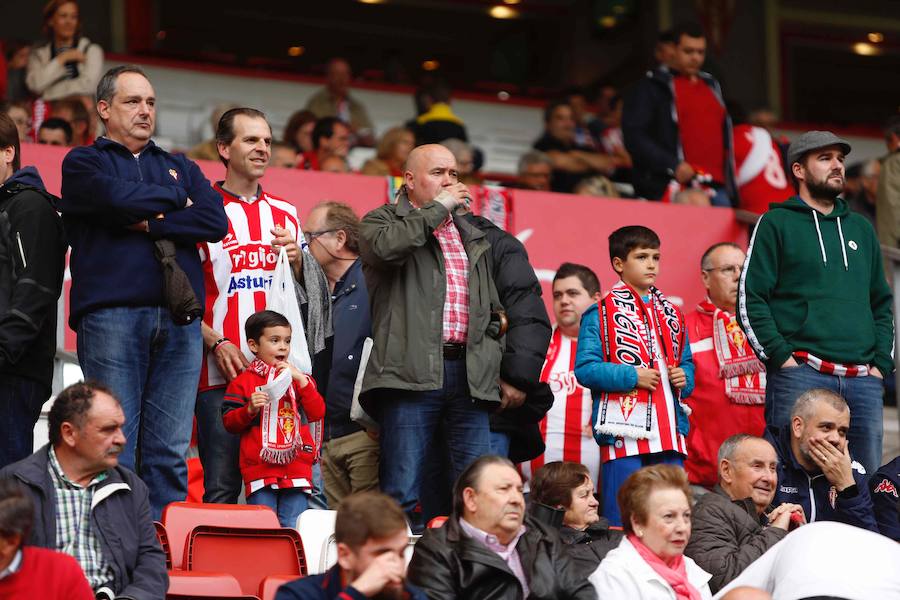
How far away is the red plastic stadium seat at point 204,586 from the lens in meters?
5.88

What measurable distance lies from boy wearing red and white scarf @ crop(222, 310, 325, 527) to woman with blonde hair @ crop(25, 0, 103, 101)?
18.1 ft

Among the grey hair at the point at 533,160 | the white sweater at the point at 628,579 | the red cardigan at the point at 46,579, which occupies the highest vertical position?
the grey hair at the point at 533,160

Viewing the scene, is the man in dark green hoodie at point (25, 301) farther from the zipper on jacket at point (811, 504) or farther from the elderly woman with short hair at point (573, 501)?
the zipper on jacket at point (811, 504)

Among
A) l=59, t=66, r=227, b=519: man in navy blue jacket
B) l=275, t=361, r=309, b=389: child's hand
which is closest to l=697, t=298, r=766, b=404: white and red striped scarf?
l=275, t=361, r=309, b=389: child's hand

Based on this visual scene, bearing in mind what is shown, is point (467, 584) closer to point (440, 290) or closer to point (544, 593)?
point (544, 593)

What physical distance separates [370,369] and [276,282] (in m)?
0.66

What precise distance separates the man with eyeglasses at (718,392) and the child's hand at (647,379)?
1390 millimetres

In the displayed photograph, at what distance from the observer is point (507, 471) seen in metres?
6.14

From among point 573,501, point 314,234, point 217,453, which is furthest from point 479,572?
point 314,234

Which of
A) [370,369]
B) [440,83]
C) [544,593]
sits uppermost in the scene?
[440,83]

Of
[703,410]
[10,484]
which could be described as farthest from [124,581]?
[703,410]

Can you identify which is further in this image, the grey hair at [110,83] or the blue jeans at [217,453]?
the blue jeans at [217,453]

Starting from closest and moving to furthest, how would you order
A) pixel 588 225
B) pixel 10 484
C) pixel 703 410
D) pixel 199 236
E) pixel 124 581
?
pixel 10 484 < pixel 124 581 < pixel 199 236 < pixel 703 410 < pixel 588 225

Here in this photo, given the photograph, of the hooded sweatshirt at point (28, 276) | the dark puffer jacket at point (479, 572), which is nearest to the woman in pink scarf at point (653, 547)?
the dark puffer jacket at point (479, 572)
